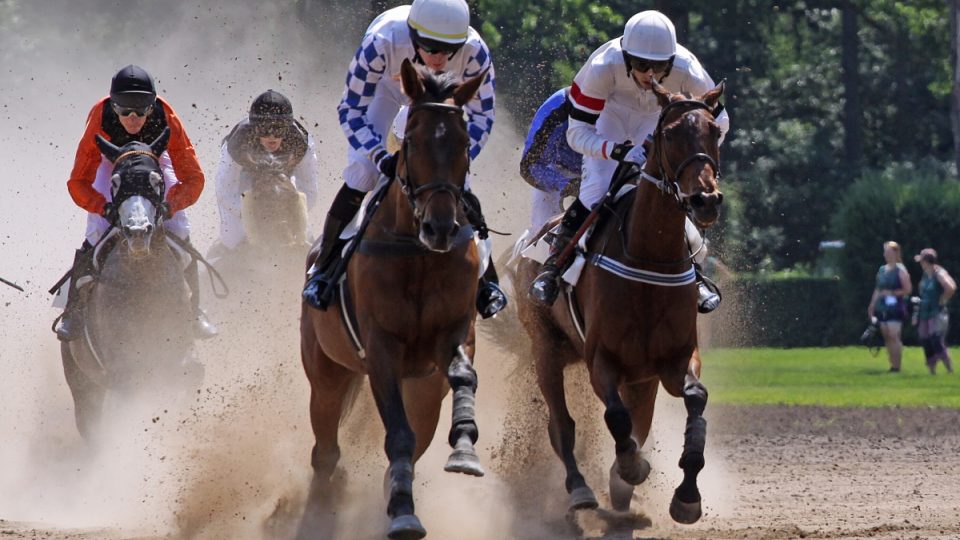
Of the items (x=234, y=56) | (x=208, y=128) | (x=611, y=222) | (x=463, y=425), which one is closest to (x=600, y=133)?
(x=611, y=222)

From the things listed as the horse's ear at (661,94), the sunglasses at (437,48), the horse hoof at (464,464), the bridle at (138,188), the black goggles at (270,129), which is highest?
the black goggles at (270,129)

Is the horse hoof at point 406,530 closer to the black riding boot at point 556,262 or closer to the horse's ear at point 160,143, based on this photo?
the black riding boot at point 556,262

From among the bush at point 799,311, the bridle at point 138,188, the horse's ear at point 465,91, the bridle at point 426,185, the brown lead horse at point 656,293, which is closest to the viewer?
the bridle at point 426,185

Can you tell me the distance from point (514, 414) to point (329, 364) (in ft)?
6.52

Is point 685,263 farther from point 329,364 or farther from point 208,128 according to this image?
point 208,128

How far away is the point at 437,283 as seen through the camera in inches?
323

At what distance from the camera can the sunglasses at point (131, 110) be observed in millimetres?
11508

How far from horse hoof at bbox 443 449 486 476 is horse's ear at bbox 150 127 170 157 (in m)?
4.70

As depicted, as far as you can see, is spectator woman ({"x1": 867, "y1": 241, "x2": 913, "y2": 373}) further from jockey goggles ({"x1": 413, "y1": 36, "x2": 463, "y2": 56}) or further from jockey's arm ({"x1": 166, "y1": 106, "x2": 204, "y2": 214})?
jockey goggles ({"x1": 413, "y1": 36, "x2": 463, "y2": 56})

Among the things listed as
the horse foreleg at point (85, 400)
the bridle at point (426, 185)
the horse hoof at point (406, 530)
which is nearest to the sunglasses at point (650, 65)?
the bridle at point (426, 185)

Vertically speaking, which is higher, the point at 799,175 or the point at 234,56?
the point at 234,56

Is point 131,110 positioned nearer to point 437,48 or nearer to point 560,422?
point 437,48

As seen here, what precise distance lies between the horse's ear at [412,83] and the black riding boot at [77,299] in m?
4.26

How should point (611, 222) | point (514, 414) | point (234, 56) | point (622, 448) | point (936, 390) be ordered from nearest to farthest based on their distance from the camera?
point (622, 448), point (611, 222), point (514, 414), point (936, 390), point (234, 56)
